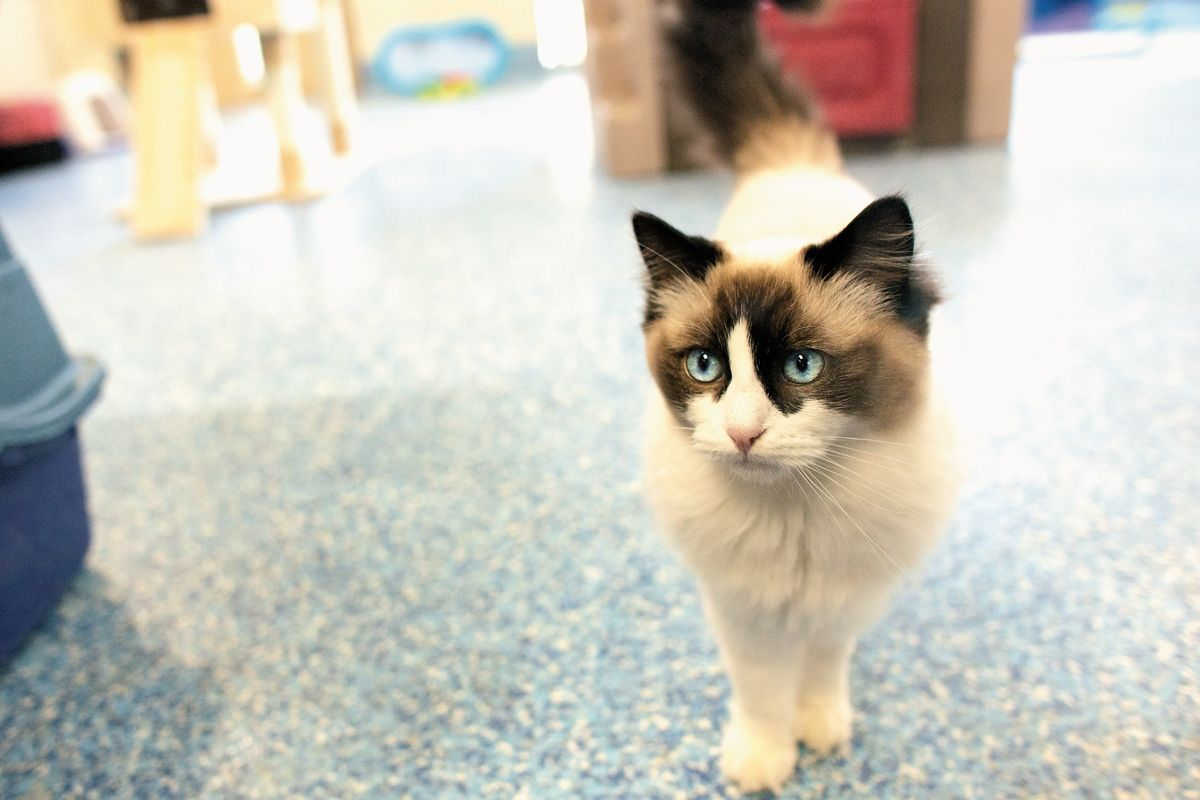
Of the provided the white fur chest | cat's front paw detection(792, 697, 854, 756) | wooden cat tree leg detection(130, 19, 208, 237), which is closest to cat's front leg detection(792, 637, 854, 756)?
cat's front paw detection(792, 697, 854, 756)

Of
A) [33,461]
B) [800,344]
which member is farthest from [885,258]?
[33,461]

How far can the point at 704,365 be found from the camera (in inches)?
25.1

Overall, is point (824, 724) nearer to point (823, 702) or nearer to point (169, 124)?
point (823, 702)

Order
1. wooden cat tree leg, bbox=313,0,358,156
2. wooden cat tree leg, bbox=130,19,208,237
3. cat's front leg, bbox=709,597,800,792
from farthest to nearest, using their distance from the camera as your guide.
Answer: wooden cat tree leg, bbox=313,0,358,156, wooden cat tree leg, bbox=130,19,208,237, cat's front leg, bbox=709,597,800,792

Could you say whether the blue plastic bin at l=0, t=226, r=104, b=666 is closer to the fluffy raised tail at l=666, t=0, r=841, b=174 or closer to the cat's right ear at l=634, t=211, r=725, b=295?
the cat's right ear at l=634, t=211, r=725, b=295

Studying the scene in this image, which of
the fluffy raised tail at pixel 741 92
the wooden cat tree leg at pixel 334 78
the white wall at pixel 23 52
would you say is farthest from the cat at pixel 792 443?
the white wall at pixel 23 52

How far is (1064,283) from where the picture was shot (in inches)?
71.9

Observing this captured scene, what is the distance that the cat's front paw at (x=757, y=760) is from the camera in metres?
0.77

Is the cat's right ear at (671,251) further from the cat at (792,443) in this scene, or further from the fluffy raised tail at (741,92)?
the fluffy raised tail at (741,92)

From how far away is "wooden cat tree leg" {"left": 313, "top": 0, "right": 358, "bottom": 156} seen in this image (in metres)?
3.43

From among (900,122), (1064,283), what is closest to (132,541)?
(1064,283)

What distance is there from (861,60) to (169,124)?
2.23 metres

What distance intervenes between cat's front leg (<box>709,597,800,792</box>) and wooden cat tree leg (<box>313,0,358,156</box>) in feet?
10.7

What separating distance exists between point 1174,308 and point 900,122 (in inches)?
55.7
